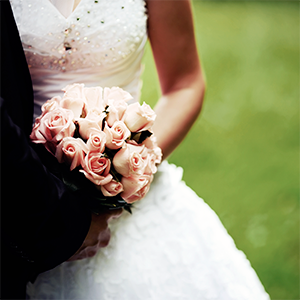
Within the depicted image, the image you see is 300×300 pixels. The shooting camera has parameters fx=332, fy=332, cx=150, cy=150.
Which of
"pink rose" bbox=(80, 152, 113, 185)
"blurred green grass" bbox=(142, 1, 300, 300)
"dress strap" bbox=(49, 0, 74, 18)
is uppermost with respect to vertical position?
"dress strap" bbox=(49, 0, 74, 18)

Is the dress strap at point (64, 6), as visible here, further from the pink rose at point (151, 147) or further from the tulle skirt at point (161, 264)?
the tulle skirt at point (161, 264)

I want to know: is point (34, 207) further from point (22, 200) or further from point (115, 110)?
point (115, 110)

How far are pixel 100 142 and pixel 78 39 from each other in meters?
0.44

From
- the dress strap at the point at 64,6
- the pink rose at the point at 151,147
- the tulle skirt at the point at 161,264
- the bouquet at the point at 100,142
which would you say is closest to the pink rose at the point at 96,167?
the bouquet at the point at 100,142

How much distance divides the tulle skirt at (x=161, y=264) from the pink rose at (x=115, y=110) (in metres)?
0.40

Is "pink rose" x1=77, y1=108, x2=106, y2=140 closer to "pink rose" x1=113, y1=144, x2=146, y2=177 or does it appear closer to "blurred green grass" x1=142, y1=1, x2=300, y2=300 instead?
"pink rose" x1=113, y1=144, x2=146, y2=177

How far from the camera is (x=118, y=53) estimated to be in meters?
1.05

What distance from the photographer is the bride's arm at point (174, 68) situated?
1088 mm

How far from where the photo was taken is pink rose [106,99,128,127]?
0.75m

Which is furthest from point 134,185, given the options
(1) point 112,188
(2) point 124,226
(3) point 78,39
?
(3) point 78,39

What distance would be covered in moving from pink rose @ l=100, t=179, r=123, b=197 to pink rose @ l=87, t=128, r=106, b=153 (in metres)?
0.08

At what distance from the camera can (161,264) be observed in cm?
97

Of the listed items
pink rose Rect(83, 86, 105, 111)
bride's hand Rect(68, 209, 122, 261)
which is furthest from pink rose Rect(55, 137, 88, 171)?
bride's hand Rect(68, 209, 122, 261)

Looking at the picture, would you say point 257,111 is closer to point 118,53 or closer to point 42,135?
point 118,53
